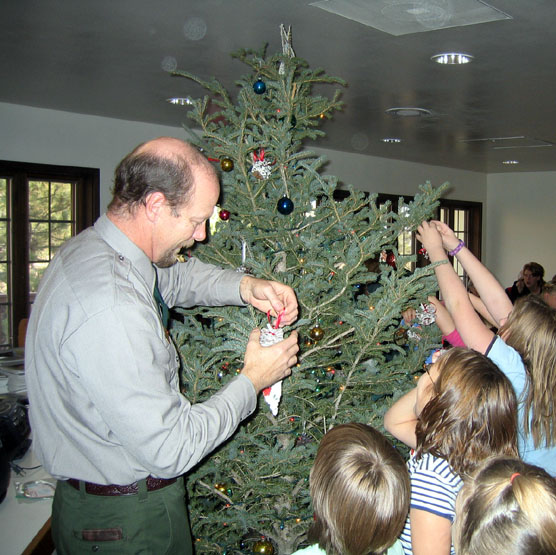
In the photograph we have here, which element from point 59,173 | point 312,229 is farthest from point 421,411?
point 59,173

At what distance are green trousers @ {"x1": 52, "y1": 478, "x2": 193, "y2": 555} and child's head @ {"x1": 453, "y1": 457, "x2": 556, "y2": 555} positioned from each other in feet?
2.30

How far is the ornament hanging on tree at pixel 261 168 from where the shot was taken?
1900 mm

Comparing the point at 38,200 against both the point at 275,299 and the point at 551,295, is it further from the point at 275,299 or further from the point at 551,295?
the point at 551,295

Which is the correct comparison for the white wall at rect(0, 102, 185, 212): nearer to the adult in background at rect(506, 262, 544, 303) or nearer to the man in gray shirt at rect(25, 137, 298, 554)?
the man in gray shirt at rect(25, 137, 298, 554)

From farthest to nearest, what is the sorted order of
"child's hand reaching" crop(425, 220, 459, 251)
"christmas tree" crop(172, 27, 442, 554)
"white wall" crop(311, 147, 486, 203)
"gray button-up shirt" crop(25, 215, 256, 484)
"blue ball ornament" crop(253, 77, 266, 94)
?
"white wall" crop(311, 147, 486, 203)
"child's hand reaching" crop(425, 220, 459, 251)
"blue ball ornament" crop(253, 77, 266, 94)
"christmas tree" crop(172, 27, 442, 554)
"gray button-up shirt" crop(25, 215, 256, 484)

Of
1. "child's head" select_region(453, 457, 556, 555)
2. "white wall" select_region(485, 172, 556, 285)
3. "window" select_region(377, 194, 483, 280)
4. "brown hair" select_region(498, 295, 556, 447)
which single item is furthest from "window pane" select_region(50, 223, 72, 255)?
"white wall" select_region(485, 172, 556, 285)

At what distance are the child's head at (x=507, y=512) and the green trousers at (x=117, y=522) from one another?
70 centimetres

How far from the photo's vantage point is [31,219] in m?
5.13

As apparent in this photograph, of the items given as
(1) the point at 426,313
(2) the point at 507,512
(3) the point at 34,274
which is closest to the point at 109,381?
(2) the point at 507,512

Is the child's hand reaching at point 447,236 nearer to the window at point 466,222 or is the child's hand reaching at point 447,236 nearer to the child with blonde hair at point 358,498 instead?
the child with blonde hair at point 358,498

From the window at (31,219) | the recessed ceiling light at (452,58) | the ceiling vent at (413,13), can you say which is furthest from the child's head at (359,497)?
the window at (31,219)

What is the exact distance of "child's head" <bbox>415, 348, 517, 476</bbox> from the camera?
1.36 metres

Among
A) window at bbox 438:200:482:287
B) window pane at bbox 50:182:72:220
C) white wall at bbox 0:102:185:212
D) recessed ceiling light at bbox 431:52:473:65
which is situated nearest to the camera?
recessed ceiling light at bbox 431:52:473:65

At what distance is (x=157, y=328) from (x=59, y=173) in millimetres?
4404
